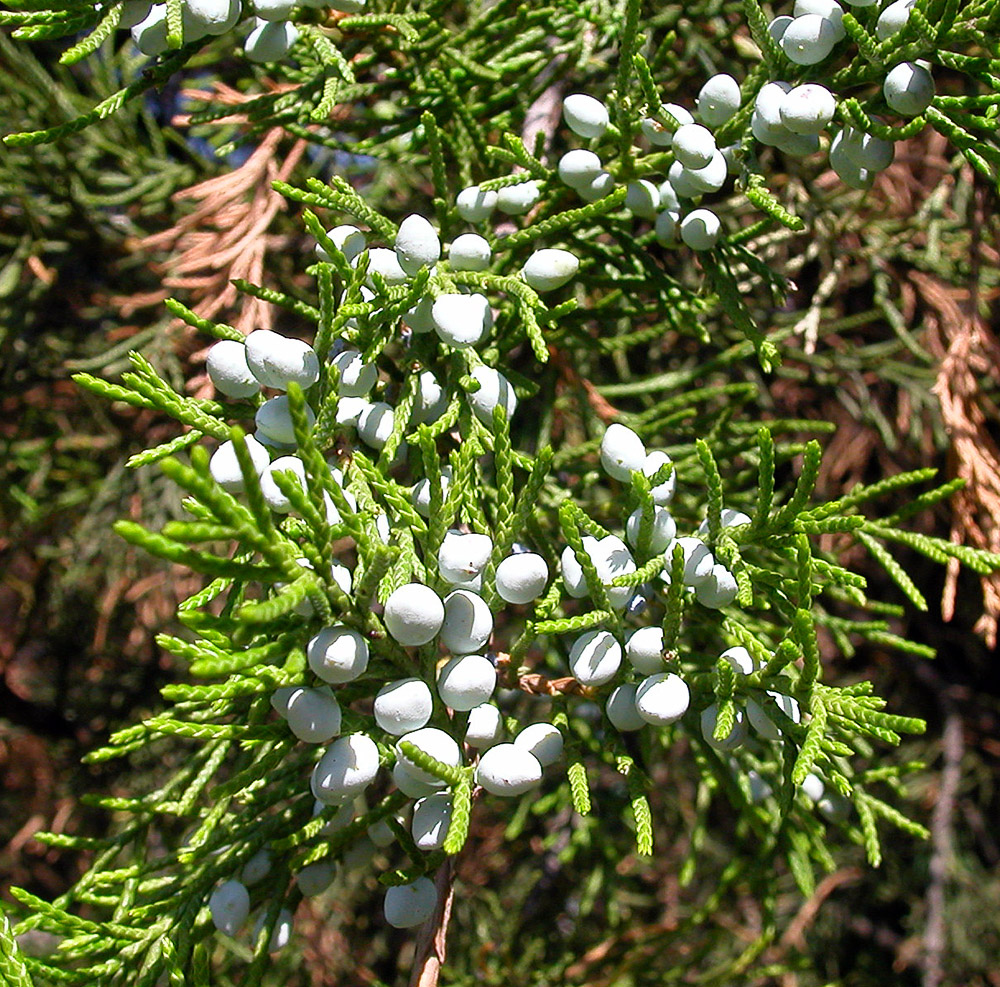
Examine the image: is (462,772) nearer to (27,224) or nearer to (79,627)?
(27,224)

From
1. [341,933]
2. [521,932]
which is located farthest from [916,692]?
[341,933]

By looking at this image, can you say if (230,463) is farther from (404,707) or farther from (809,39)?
(809,39)

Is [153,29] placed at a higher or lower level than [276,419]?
higher

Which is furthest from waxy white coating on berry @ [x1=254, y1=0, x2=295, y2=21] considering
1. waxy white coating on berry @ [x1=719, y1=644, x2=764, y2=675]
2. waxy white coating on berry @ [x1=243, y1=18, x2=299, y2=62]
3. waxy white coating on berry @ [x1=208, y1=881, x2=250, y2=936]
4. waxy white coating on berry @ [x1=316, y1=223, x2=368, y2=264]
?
waxy white coating on berry @ [x1=208, y1=881, x2=250, y2=936]

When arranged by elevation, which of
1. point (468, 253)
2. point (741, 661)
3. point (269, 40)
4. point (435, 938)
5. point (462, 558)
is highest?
point (269, 40)

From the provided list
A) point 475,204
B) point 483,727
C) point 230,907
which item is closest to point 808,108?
point 475,204

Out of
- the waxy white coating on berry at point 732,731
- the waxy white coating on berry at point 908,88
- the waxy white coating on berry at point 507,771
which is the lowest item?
the waxy white coating on berry at point 732,731

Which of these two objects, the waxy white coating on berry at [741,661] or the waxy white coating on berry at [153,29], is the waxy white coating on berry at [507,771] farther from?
the waxy white coating on berry at [153,29]

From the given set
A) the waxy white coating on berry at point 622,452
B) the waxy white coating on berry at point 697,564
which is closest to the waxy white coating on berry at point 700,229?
the waxy white coating on berry at point 622,452
